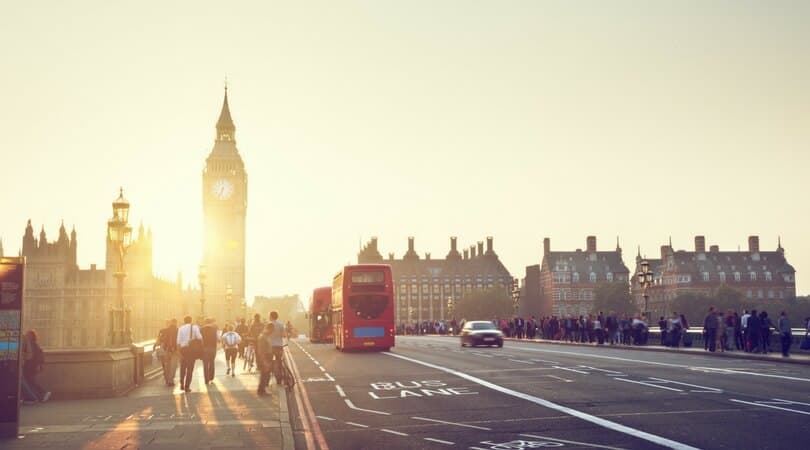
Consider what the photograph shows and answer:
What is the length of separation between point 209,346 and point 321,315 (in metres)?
41.2

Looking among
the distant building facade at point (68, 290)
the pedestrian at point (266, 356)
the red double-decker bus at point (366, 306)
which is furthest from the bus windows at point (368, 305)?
the distant building facade at point (68, 290)

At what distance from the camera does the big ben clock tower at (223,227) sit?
16388 centimetres

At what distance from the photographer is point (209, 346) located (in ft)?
78.1

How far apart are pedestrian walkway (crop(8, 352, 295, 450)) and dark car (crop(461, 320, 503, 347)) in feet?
90.7

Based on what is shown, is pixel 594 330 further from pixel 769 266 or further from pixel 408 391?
pixel 769 266

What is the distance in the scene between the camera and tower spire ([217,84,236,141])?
174 metres

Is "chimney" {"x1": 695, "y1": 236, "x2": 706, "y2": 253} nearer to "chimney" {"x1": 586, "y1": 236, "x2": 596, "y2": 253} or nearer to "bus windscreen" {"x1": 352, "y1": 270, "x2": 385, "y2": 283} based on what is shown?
"chimney" {"x1": 586, "y1": 236, "x2": 596, "y2": 253}

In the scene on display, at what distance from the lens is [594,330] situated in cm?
5222

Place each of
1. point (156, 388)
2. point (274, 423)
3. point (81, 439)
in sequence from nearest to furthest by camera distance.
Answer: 1. point (81, 439)
2. point (274, 423)
3. point (156, 388)

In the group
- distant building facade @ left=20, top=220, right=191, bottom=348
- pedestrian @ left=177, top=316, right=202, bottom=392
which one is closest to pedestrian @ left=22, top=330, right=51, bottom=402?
pedestrian @ left=177, top=316, right=202, bottom=392

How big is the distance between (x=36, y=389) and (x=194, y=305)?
450ft

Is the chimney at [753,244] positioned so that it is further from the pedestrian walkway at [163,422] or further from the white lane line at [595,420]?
the pedestrian walkway at [163,422]

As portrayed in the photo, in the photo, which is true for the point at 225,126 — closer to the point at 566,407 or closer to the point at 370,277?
the point at 370,277

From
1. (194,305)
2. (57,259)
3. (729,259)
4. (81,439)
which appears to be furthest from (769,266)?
(81,439)
